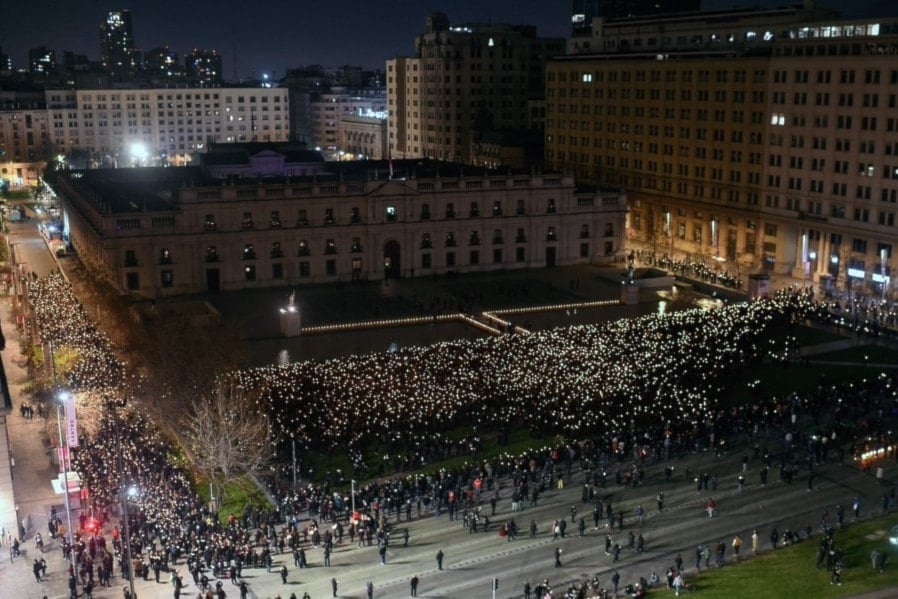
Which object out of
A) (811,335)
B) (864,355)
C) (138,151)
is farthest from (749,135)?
(138,151)

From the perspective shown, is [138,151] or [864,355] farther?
[138,151]

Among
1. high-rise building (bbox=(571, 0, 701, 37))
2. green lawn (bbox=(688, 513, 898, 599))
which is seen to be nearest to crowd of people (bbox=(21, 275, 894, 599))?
green lawn (bbox=(688, 513, 898, 599))

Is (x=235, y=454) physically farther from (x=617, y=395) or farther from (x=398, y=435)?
(x=617, y=395)

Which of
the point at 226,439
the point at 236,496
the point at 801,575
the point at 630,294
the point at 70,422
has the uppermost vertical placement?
the point at 70,422

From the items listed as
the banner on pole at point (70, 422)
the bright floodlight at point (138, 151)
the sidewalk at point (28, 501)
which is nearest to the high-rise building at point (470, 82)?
the bright floodlight at point (138, 151)

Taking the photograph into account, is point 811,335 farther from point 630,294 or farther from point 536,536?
point 536,536
